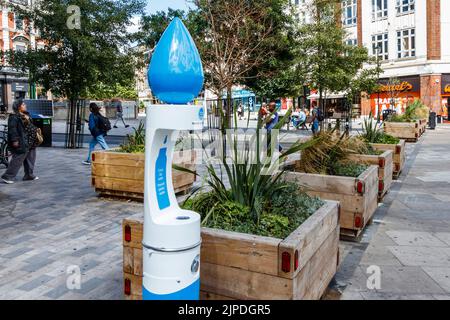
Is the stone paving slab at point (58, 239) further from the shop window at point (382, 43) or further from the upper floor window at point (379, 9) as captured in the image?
the upper floor window at point (379, 9)

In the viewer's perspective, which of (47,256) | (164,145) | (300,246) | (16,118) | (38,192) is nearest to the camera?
(164,145)

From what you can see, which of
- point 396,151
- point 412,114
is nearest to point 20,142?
point 396,151

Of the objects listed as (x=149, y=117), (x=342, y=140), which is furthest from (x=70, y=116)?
(x=149, y=117)

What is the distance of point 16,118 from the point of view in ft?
28.3

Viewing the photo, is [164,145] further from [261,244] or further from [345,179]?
[345,179]

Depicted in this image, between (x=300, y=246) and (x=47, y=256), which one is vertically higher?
(x=300, y=246)

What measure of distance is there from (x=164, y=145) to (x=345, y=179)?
3.21 m

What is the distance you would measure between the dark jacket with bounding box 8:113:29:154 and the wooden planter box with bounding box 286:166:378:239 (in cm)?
579

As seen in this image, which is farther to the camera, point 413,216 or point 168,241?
point 413,216

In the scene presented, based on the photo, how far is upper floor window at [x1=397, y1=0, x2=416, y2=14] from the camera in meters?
36.2

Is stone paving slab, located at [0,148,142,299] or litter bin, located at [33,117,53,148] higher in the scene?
litter bin, located at [33,117,53,148]

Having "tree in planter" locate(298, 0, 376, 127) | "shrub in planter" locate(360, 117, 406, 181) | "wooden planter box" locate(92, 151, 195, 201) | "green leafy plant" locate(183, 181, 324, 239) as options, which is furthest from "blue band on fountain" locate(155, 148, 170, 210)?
"tree in planter" locate(298, 0, 376, 127)

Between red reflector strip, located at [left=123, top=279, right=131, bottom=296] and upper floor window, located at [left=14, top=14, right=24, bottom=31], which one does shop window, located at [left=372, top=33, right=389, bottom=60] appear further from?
red reflector strip, located at [left=123, top=279, right=131, bottom=296]

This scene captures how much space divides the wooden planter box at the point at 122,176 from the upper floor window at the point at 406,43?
3468 centimetres
